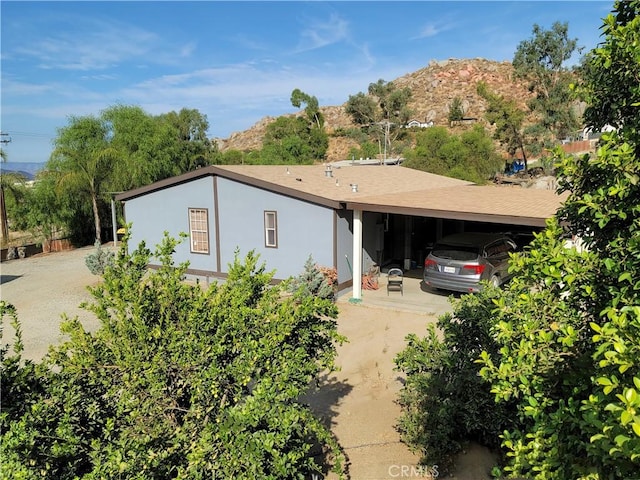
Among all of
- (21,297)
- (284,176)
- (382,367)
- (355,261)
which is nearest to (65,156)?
(21,297)

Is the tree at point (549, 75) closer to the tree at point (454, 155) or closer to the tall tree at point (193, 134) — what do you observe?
the tree at point (454, 155)

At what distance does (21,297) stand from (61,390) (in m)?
12.7

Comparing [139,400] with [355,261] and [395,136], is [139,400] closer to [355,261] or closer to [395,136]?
[355,261]

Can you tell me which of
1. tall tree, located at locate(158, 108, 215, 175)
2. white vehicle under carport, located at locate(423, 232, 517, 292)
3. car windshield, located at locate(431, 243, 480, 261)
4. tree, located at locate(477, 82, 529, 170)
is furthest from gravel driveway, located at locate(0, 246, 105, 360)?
tree, located at locate(477, 82, 529, 170)

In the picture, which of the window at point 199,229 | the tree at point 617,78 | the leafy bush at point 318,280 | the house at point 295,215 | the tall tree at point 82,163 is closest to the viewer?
the tree at point 617,78

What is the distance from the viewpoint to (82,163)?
2528 cm

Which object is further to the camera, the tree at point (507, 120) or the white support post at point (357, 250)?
the tree at point (507, 120)

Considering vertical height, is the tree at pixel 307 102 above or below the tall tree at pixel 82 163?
above

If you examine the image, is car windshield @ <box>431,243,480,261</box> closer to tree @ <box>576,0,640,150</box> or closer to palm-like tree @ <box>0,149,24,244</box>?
tree @ <box>576,0,640,150</box>

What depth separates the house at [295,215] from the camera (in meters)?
12.8

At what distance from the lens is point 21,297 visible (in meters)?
14.3
